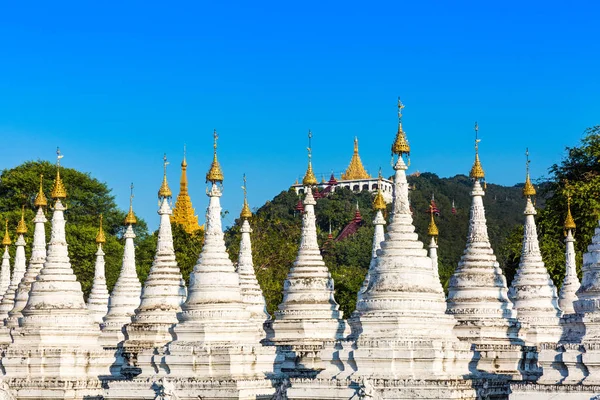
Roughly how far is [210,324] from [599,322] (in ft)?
33.2

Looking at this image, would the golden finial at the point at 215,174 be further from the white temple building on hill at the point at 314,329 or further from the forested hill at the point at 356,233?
the forested hill at the point at 356,233

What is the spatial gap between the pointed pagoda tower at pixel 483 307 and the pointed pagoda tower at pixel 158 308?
8.38 meters

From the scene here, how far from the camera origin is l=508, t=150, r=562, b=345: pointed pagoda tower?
42.1 meters

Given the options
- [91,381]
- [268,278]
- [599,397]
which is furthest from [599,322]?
[268,278]

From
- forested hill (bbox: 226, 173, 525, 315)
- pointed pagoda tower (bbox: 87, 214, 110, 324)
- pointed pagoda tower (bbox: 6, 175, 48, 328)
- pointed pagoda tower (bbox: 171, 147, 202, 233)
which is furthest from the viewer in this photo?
pointed pagoda tower (bbox: 171, 147, 202, 233)

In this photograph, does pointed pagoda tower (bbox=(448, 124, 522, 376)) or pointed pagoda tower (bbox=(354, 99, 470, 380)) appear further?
pointed pagoda tower (bbox=(448, 124, 522, 376))

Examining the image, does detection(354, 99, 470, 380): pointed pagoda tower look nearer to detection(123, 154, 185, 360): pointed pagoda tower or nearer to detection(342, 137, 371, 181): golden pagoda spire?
detection(123, 154, 185, 360): pointed pagoda tower

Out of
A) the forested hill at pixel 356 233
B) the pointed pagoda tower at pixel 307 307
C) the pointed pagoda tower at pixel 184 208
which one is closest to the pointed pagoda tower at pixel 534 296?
the pointed pagoda tower at pixel 307 307

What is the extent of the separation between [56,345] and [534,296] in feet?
47.1

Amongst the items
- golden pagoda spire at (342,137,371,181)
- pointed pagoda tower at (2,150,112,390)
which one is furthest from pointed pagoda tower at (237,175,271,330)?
golden pagoda spire at (342,137,371,181)

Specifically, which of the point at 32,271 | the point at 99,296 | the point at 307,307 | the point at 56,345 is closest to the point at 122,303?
the point at 32,271

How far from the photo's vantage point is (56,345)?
40094 millimetres

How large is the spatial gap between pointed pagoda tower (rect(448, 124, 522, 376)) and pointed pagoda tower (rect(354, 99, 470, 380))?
19.0 feet

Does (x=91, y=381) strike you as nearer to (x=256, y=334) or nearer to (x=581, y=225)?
(x=256, y=334)
